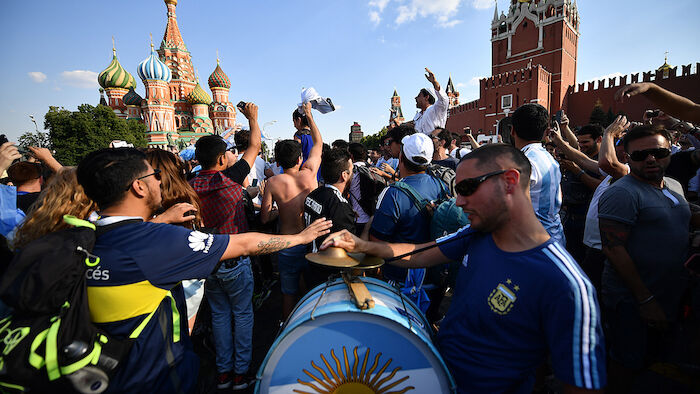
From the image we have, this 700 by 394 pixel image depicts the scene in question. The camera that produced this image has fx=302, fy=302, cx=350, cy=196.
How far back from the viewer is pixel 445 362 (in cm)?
159

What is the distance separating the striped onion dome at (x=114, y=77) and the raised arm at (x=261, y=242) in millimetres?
61670

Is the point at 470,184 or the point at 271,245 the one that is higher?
the point at 470,184

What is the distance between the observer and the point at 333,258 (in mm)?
1693

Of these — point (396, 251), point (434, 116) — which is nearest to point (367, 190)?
point (434, 116)

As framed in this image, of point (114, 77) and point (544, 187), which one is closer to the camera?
point (544, 187)

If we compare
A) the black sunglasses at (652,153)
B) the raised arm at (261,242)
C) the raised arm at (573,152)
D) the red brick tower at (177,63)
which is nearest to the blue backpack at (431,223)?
the raised arm at (261,242)

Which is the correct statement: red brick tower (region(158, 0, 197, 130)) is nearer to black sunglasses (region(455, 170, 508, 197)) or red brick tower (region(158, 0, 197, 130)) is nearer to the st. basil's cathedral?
the st. basil's cathedral

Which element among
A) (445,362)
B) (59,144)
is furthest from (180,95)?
(445,362)

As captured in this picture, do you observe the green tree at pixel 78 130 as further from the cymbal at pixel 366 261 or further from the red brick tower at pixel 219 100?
the cymbal at pixel 366 261

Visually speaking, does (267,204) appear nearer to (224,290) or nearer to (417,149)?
(224,290)

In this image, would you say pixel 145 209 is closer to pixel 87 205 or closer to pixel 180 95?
pixel 87 205

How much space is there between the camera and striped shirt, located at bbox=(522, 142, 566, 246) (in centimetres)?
270

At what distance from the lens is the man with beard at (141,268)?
143cm

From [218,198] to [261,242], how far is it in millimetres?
1426
